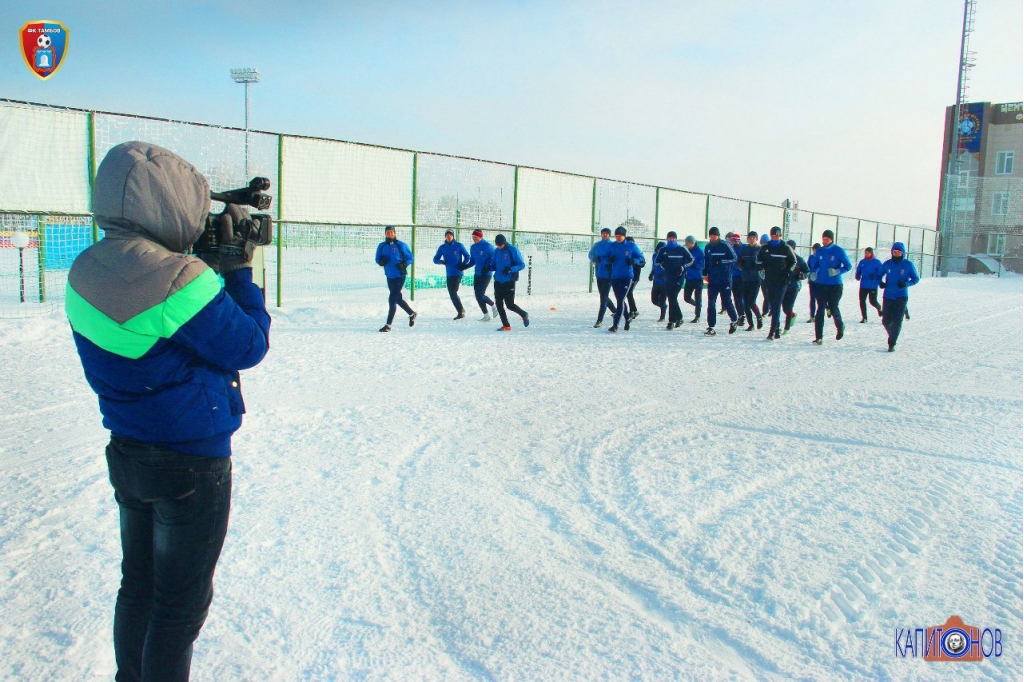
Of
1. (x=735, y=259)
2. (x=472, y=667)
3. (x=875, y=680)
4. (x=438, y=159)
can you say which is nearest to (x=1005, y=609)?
(x=875, y=680)

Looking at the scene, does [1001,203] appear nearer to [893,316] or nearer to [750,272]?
[750,272]

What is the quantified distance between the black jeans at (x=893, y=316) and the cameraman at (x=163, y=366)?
33.9 feet

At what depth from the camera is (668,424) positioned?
18.9ft

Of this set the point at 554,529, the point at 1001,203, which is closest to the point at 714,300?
the point at 554,529

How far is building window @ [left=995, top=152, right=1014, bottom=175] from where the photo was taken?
50500mm

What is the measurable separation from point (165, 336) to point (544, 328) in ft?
34.2

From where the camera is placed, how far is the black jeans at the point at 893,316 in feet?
33.7

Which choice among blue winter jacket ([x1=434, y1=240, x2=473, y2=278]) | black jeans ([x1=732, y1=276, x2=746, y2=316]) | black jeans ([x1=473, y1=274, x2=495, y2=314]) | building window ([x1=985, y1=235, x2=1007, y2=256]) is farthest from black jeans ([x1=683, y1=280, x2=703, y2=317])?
building window ([x1=985, y1=235, x2=1007, y2=256])

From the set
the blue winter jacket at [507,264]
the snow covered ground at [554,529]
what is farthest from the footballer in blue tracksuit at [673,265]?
the snow covered ground at [554,529]

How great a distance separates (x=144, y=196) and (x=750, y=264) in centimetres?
1144

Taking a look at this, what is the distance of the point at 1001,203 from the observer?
1781 inches

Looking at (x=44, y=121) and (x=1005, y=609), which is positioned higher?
(x=44, y=121)

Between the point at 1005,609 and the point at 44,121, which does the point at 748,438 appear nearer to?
the point at 1005,609

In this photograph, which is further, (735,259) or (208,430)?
(735,259)
